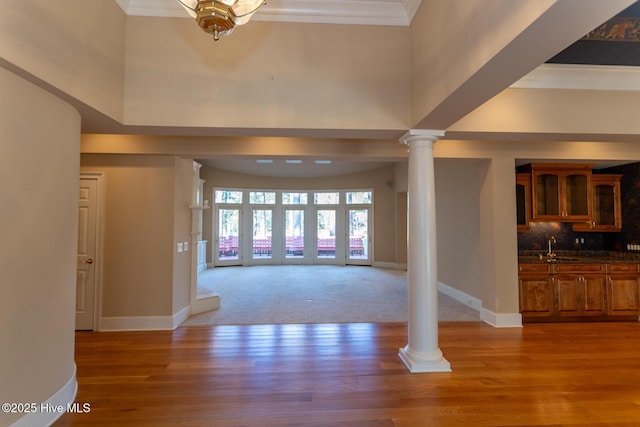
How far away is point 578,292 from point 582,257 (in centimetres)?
72

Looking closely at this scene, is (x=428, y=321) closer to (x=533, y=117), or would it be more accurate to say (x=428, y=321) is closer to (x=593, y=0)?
(x=533, y=117)

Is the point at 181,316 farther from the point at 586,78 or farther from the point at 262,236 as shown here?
the point at 262,236

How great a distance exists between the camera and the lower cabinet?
4480 millimetres

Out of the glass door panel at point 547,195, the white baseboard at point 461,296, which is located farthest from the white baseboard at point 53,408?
the glass door panel at point 547,195

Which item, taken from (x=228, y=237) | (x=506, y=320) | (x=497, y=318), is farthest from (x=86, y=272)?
(x=228, y=237)

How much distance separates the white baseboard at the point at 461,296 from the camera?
16.9 feet

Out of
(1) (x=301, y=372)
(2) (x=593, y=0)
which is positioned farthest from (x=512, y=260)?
(2) (x=593, y=0)

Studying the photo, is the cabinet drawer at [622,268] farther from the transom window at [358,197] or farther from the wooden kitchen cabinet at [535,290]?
the transom window at [358,197]

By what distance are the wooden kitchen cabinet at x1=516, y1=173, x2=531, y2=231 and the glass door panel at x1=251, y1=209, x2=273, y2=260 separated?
7.63m

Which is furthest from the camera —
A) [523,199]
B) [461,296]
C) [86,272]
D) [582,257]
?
[461,296]

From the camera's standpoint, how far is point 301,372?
3006 mm

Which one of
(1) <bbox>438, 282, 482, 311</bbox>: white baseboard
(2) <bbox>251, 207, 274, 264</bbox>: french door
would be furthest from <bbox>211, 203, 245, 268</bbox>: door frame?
(1) <bbox>438, 282, 482, 311</bbox>: white baseboard

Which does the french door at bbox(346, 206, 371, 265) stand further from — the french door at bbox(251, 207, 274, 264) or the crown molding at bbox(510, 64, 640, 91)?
the crown molding at bbox(510, 64, 640, 91)

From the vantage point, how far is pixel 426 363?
3049 mm
